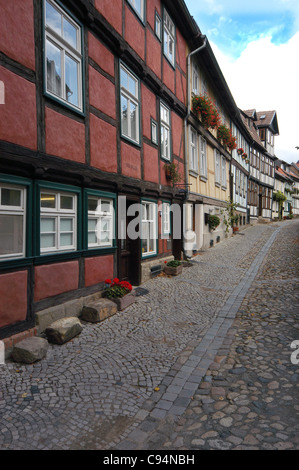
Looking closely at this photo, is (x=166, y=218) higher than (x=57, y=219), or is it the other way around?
(x=166, y=218)

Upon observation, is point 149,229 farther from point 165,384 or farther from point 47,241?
point 165,384

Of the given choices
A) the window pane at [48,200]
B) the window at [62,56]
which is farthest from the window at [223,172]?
the window pane at [48,200]

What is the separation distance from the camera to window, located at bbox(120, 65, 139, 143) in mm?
7609

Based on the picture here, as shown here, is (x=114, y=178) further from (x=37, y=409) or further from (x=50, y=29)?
(x=37, y=409)

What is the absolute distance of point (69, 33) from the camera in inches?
228

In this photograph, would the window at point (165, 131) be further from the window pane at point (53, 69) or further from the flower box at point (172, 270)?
the window pane at point (53, 69)

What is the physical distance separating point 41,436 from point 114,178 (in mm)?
5108

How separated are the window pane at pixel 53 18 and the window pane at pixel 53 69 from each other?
0.98 ft

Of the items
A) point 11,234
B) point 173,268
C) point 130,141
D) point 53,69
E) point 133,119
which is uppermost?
point 133,119

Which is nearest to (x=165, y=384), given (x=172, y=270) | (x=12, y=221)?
(x=12, y=221)

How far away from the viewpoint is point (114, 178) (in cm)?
701

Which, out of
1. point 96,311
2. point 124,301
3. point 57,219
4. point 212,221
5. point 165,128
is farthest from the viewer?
point 212,221

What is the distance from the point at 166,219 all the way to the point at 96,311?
5.47m
